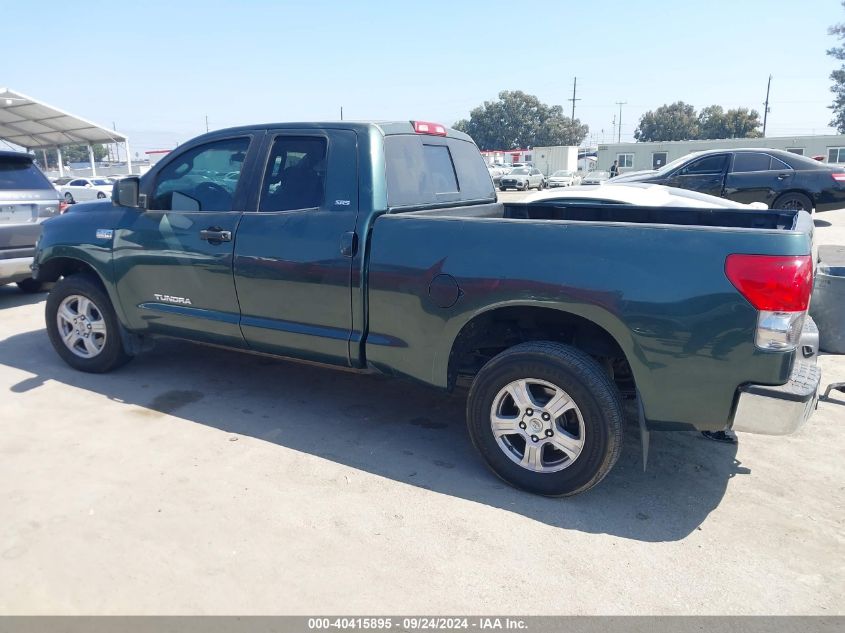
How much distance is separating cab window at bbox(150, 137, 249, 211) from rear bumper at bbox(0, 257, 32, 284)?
3.50m

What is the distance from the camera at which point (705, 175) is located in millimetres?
12789

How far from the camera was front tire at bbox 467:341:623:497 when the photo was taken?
3.09m

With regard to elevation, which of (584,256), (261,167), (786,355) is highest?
(261,167)

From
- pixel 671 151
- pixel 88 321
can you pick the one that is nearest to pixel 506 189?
pixel 671 151

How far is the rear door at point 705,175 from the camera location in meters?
12.6

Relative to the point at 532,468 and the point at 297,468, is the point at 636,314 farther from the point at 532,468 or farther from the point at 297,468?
the point at 297,468

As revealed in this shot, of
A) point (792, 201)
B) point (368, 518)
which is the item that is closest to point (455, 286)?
point (368, 518)

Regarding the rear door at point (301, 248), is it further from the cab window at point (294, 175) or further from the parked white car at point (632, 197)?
the parked white car at point (632, 197)

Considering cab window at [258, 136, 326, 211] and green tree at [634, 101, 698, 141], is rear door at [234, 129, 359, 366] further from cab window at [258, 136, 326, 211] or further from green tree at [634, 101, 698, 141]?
green tree at [634, 101, 698, 141]

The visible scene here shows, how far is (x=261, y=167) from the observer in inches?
164

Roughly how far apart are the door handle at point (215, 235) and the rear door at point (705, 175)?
10667mm

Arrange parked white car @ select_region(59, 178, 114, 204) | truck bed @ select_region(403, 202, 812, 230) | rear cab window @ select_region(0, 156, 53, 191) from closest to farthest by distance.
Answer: truck bed @ select_region(403, 202, 812, 230)
rear cab window @ select_region(0, 156, 53, 191)
parked white car @ select_region(59, 178, 114, 204)

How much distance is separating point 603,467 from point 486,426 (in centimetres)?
63

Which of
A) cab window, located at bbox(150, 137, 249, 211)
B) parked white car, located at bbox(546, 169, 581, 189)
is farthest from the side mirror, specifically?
parked white car, located at bbox(546, 169, 581, 189)
